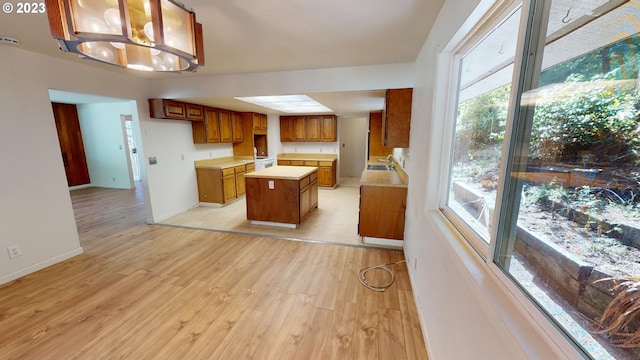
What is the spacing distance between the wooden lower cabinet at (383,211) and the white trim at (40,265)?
3502 millimetres

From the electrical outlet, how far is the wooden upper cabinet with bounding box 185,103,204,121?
257 centimetres

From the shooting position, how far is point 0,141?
224 cm

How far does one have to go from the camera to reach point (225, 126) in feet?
16.6

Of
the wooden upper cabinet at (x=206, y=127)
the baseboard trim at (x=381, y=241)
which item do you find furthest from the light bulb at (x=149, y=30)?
the wooden upper cabinet at (x=206, y=127)

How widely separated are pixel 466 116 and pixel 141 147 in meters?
4.26

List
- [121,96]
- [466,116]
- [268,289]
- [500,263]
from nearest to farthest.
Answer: [500,263] → [466,116] → [268,289] → [121,96]

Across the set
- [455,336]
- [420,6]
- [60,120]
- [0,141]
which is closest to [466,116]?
[420,6]

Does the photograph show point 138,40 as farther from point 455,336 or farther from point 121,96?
point 121,96

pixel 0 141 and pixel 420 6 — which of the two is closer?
pixel 420 6

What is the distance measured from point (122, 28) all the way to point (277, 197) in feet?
9.13

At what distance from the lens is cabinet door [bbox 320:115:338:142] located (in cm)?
630

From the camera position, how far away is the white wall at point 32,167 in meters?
2.29

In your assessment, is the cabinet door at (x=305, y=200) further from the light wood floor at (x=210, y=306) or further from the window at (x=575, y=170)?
the window at (x=575, y=170)

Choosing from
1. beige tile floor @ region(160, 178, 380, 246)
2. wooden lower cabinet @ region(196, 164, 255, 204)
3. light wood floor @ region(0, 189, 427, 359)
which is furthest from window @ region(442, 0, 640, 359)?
wooden lower cabinet @ region(196, 164, 255, 204)
